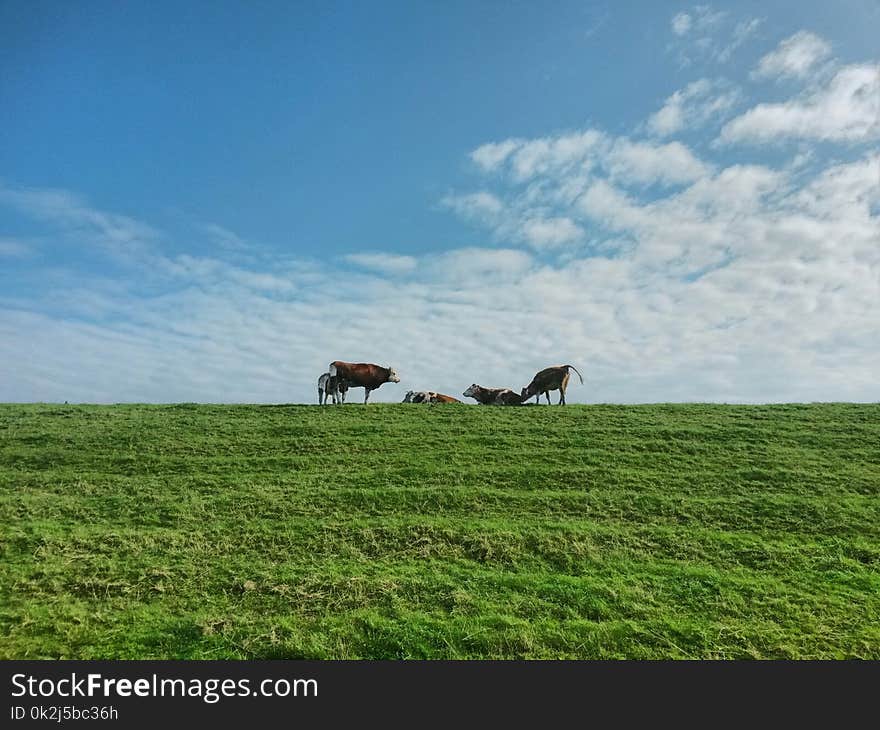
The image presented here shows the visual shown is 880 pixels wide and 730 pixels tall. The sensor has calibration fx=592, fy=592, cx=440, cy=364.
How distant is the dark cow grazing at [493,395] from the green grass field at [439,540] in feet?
26.7

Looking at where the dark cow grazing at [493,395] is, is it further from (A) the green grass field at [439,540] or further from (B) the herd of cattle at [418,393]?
(A) the green grass field at [439,540]

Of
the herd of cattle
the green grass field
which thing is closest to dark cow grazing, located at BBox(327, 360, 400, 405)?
the herd of cattle

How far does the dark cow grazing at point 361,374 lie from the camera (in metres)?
27.8

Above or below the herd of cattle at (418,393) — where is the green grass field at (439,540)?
below

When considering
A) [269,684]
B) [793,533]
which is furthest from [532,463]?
[269,684]

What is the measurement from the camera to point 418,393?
2986 centimetres

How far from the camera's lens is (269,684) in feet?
26.7

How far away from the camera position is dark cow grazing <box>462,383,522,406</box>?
3048 centimetres

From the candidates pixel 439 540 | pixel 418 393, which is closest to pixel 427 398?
pixel 418 393

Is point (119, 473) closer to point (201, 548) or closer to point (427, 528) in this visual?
point (201, 548)

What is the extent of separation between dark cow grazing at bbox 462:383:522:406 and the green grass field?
814 cm

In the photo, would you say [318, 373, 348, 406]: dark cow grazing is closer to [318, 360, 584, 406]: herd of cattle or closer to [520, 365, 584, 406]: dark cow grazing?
[318, 360, 584, 406]: herd of cattle

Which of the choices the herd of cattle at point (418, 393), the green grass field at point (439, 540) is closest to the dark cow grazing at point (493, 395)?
the herd of cattle at point (418, 393)

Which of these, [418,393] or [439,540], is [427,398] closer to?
[418,393]
